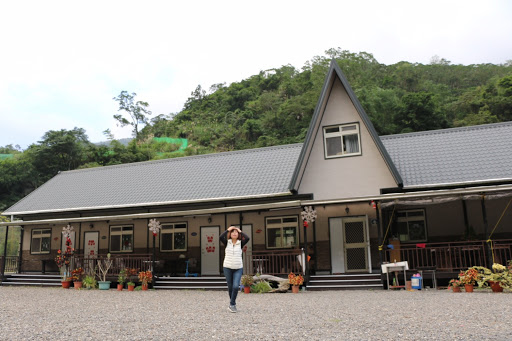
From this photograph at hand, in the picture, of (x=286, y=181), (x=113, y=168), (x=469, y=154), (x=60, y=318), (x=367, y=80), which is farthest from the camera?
(x=367, y=80)

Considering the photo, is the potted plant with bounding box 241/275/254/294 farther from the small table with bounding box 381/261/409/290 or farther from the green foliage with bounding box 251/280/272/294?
the small table with bounding box 381/261/409/290

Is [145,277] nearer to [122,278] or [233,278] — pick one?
[122,278]

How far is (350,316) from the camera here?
767cm

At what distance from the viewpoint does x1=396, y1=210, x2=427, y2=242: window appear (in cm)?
1513

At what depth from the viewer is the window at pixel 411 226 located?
15133 millimetres

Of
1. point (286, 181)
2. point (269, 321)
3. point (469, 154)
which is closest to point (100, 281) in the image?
point (286, 181)

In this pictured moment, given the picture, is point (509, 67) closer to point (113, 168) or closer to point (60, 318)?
point (113, 168)

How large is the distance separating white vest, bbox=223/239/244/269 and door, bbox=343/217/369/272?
26.5ft

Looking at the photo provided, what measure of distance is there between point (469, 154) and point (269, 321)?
11296 millimetres

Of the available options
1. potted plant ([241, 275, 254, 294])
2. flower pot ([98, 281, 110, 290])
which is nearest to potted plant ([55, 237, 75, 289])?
flower pot ([98, 281, 110, 290])

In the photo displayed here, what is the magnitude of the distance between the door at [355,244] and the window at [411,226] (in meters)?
1.21

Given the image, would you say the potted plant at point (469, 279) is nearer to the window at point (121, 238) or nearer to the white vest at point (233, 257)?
the white vest at point (233, 257)

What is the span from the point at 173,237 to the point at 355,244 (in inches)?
290

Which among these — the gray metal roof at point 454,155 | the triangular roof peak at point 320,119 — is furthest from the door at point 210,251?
the gray metal roof at point 454,155
